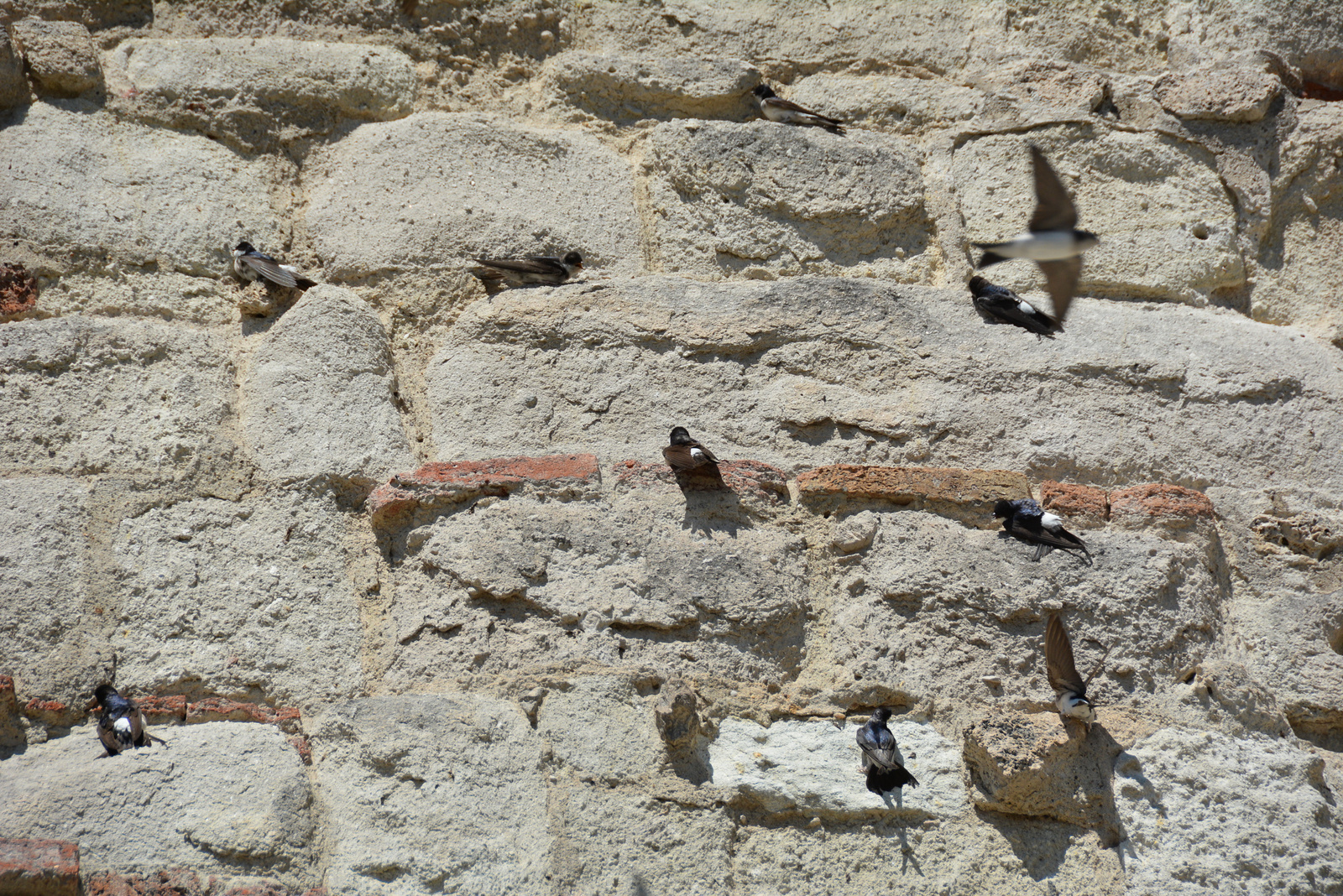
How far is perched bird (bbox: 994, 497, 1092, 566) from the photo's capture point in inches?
106

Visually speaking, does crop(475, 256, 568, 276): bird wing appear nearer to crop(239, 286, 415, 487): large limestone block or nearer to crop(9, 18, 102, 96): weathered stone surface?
crop(239, 286, 415, 487): large limestone block

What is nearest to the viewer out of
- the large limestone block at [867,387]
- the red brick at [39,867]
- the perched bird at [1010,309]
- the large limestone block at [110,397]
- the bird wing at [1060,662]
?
the red brick at [39,867]

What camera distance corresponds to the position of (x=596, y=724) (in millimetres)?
2459

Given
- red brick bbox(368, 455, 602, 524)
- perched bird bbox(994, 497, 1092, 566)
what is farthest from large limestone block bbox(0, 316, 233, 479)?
perched bird bbox(994, 497, 1092, 566)

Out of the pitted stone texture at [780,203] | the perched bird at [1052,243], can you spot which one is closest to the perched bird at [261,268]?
the pitted stone texture at [780,203]

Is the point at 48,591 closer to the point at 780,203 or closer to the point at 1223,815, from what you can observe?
the point at 780,203

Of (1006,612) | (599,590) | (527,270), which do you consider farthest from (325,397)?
(1006,612)

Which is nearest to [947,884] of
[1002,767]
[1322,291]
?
[1002,767]

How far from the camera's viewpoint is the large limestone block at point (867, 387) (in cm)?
289

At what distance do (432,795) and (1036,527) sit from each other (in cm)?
151

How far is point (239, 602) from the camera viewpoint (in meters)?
2.56

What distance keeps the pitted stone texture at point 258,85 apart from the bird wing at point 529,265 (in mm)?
617

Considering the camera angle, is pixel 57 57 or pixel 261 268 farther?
pixel 57 57

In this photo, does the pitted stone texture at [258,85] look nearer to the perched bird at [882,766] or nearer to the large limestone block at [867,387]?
the large limestone block at [867,387]
